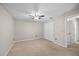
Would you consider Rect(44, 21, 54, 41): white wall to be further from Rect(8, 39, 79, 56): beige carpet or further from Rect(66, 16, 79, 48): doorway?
Rect(66, 16, 79, 48): doorway

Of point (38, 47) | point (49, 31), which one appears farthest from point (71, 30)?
point (38, 47)

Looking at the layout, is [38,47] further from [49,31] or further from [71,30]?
[71,30]

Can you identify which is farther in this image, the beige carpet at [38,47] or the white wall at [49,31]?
the white wall at [49,31]

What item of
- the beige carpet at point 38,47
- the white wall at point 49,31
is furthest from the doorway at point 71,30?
the white wall at point 49,31

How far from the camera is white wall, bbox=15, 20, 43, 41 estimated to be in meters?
1.87

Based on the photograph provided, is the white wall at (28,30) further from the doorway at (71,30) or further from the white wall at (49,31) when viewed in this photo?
the doorway at (71,30)

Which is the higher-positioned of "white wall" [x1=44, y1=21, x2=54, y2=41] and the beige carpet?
"white wall" [x1=44, y1=21, x2=54, y2=41]

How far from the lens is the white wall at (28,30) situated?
1.87 metres

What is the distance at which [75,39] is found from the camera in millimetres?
2158

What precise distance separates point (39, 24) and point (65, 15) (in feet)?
2.00

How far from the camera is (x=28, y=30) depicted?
6.44ft

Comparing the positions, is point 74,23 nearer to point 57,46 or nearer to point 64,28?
point 64,28

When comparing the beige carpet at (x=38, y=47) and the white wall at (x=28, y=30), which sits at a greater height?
the white wall at (x=28, y=30)

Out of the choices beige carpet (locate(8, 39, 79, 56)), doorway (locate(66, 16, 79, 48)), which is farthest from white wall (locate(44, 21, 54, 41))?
doorway (locate(66, 16, 79, 48))
